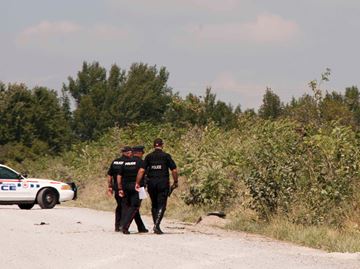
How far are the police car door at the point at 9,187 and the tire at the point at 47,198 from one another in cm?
62

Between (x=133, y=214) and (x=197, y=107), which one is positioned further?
(x=197, y=107)

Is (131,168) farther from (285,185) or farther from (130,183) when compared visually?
(285,185)

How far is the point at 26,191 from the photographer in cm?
2695

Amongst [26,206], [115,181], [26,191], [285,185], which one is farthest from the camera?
[26,206]

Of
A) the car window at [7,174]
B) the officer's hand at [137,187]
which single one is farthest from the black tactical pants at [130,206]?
the car window at [7,174]

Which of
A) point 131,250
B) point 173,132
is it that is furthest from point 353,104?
point 131,250

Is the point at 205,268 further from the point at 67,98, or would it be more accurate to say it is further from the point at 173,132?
the point at 67,98

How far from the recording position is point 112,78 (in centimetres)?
11019

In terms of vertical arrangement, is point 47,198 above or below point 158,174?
below

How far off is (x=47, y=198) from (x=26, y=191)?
0.75 meters

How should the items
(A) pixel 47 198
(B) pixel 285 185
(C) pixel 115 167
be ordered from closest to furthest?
(C) pixel 115 167, (B) pixel 285 185, (A) pixel 47 198

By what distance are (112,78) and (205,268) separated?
10039 centimetres

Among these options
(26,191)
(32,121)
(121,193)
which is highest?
(32,121)

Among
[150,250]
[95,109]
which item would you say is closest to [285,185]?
[150,250]
